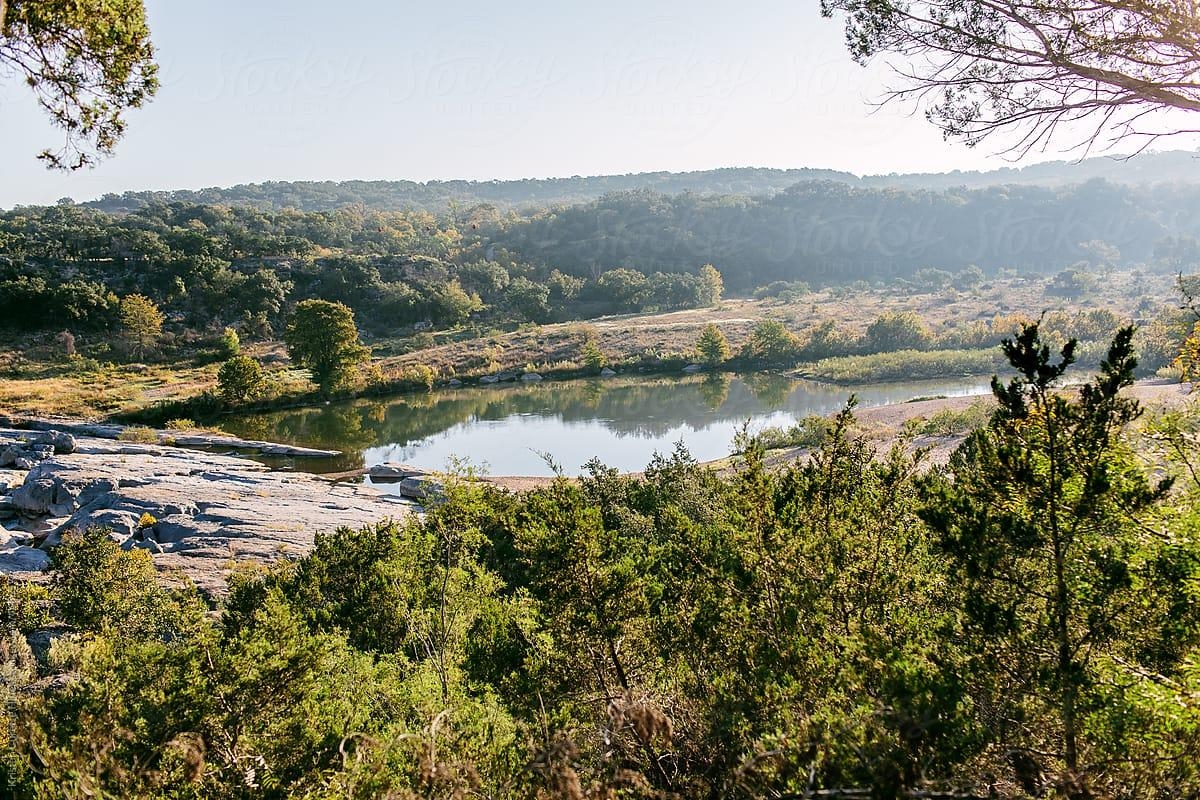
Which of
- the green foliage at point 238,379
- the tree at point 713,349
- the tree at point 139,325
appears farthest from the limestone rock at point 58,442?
the tree at point 713,349

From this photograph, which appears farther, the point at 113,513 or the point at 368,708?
the point at 113,513

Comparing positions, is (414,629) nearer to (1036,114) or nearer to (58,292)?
(1036,114)

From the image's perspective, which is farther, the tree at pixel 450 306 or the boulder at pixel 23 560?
the tree at pixel 450 306

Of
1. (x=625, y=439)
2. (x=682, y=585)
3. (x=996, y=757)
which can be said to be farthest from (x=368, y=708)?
(x=625, y=439)

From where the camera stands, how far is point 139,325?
51.5m

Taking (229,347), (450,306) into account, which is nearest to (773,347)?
(450,306)

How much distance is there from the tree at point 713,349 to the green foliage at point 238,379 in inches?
1269

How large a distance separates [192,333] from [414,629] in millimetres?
62496

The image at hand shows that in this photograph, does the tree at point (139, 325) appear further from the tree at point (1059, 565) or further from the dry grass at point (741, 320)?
the tree at point (1059, 565)

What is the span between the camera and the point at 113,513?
58.9 ft

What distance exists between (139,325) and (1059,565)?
2366 inches

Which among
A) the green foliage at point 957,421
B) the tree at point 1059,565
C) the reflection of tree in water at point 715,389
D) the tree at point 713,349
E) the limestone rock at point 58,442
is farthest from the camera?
the tree at point 713,349

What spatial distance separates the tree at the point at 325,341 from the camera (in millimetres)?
41750

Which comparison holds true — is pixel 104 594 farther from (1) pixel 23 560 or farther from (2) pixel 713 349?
(2) pixel 713 349
